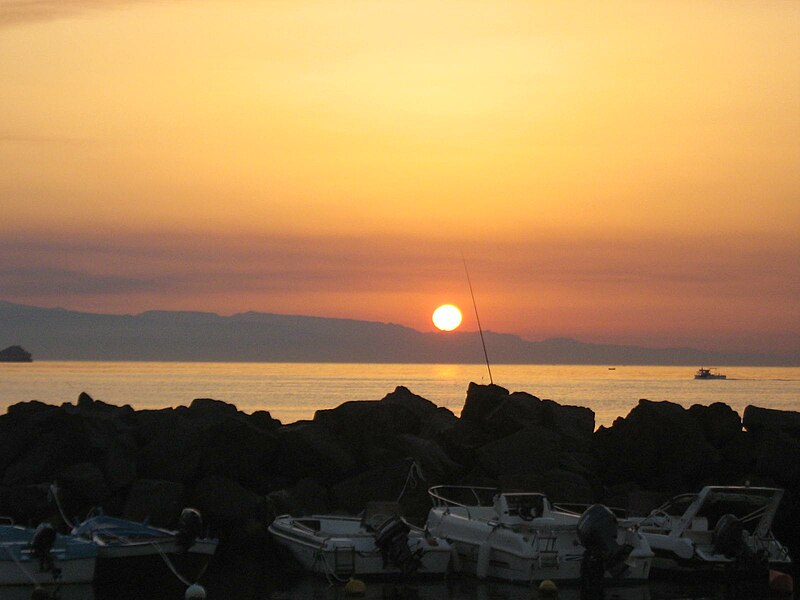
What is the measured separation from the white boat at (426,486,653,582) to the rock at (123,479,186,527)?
5.54 metres

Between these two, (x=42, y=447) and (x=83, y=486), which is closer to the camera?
(x=83, y=486)

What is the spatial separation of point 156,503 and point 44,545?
4.14 m

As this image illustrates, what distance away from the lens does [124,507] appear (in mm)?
23156

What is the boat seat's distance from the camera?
1997 centimetres

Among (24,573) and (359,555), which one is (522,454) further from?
(24,573)

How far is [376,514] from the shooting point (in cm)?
2025

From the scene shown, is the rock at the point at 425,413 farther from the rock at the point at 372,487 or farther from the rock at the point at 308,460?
the rock at the point at 372,487

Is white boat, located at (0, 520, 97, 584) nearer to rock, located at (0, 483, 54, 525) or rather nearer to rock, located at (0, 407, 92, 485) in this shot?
rock, located at (0, 483, 54, 525)

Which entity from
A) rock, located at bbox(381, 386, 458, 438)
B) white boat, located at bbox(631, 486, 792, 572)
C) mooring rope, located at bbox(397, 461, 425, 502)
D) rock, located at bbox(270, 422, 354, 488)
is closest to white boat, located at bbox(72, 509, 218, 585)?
mooring rope, located at bbox(397, 461, 425, 502)

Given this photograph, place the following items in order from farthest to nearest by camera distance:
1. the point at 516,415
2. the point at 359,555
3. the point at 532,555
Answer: the point at 516,415 → the point at 359,555 → the point at 532,555

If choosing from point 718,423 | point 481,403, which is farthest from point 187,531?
point 718,423

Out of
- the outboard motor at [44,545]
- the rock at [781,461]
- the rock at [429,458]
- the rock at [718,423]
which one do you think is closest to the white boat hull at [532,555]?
the rock at [429,458]

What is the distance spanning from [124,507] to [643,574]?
10208mm

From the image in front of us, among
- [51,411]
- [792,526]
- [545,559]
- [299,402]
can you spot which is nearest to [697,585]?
[545,559]
